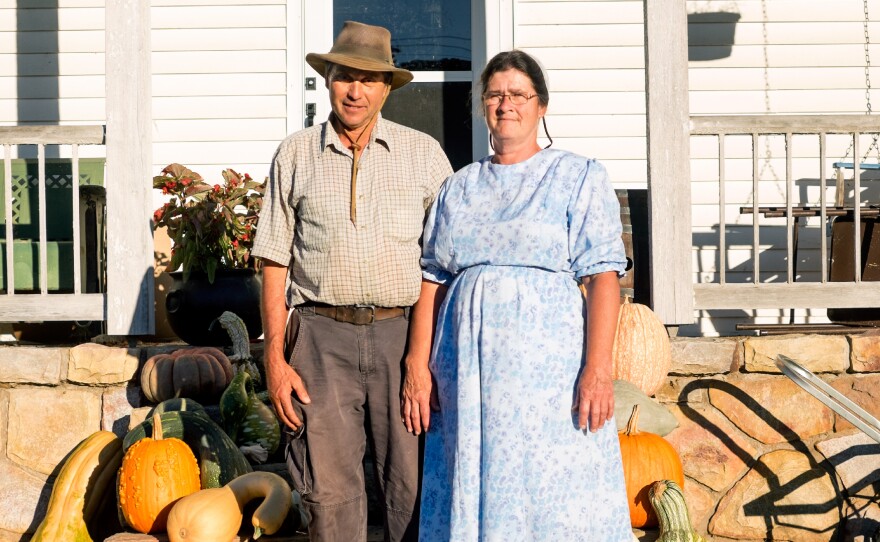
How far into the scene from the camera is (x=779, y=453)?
4656 mm

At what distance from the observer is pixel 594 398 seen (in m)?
2.56

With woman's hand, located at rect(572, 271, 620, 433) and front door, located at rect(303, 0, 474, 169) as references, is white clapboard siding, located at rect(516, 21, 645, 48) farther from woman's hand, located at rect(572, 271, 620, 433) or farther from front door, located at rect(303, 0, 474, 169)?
woman's hand, located at rect(572, 271, 620, 433)

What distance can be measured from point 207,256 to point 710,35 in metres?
3.62

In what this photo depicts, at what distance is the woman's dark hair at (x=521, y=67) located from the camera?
8.71ft

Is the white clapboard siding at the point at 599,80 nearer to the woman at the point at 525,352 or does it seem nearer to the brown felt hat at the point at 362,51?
the brown felt hat at the point at 362,51

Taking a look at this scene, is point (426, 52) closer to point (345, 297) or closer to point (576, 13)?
Answer: point (576, 13)

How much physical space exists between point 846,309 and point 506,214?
11.2 ft

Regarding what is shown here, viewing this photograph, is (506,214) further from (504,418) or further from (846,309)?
(846,309)

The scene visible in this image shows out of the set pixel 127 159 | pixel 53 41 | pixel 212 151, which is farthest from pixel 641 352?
pixel 53 41

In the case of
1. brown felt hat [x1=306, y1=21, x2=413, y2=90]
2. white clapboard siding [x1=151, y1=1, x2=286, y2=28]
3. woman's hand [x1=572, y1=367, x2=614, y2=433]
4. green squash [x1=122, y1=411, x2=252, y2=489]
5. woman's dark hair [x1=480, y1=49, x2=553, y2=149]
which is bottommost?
green squash [x1=122, y1=411, x2=252, y2=489]

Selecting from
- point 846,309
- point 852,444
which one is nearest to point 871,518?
point 852,444

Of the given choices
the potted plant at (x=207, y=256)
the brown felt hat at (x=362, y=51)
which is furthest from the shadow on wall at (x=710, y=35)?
the brown felt hat at (x=362, y=51)

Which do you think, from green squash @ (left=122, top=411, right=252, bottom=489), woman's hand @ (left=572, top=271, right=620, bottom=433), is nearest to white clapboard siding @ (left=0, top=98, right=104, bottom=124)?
green squash @ (left=122, top=411, right=252, bottom=489)

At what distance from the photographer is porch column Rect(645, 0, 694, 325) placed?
472 cm
